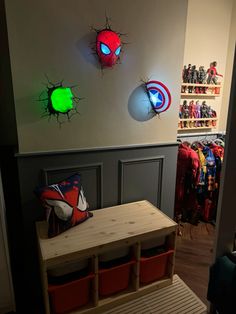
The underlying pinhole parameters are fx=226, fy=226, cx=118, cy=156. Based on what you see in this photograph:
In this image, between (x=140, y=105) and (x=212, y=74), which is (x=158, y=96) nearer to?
(x=140, y=105)

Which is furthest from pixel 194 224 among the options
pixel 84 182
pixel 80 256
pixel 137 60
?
pixel 137 60

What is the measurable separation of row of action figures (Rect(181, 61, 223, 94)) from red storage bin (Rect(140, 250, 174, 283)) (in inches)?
72.8

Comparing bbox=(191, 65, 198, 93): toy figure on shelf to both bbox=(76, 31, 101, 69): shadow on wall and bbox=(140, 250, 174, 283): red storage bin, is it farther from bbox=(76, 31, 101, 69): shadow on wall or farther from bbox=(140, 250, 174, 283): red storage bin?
bbox=(140, 250, 174, 283): red storage bin

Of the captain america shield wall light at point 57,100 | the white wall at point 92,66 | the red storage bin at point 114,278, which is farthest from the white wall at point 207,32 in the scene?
the red storage bin at point 114,278

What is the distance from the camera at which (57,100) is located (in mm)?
1634

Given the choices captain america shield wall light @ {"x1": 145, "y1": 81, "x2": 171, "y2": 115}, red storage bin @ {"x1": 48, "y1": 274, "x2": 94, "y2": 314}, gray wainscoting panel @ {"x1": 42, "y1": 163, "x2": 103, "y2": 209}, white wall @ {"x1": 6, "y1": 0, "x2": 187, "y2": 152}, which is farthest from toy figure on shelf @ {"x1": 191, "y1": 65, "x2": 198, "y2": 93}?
red storage bin @ {"x1": 48, "y1": 274, "x2": 94, "y2": 314}

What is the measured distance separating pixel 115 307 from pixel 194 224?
1.44 meters

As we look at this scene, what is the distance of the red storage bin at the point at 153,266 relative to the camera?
1.75 meters

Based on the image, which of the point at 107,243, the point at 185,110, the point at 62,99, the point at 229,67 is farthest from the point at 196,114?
the point at 107,243

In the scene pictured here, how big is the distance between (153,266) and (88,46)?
178 centimetres

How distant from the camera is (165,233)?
5.72 feet

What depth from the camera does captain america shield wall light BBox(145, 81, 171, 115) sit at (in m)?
1.95

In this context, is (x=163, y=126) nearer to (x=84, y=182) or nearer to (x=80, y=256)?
(x=84, y=182)

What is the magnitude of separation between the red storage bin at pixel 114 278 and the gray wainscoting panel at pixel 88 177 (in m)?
0.56
